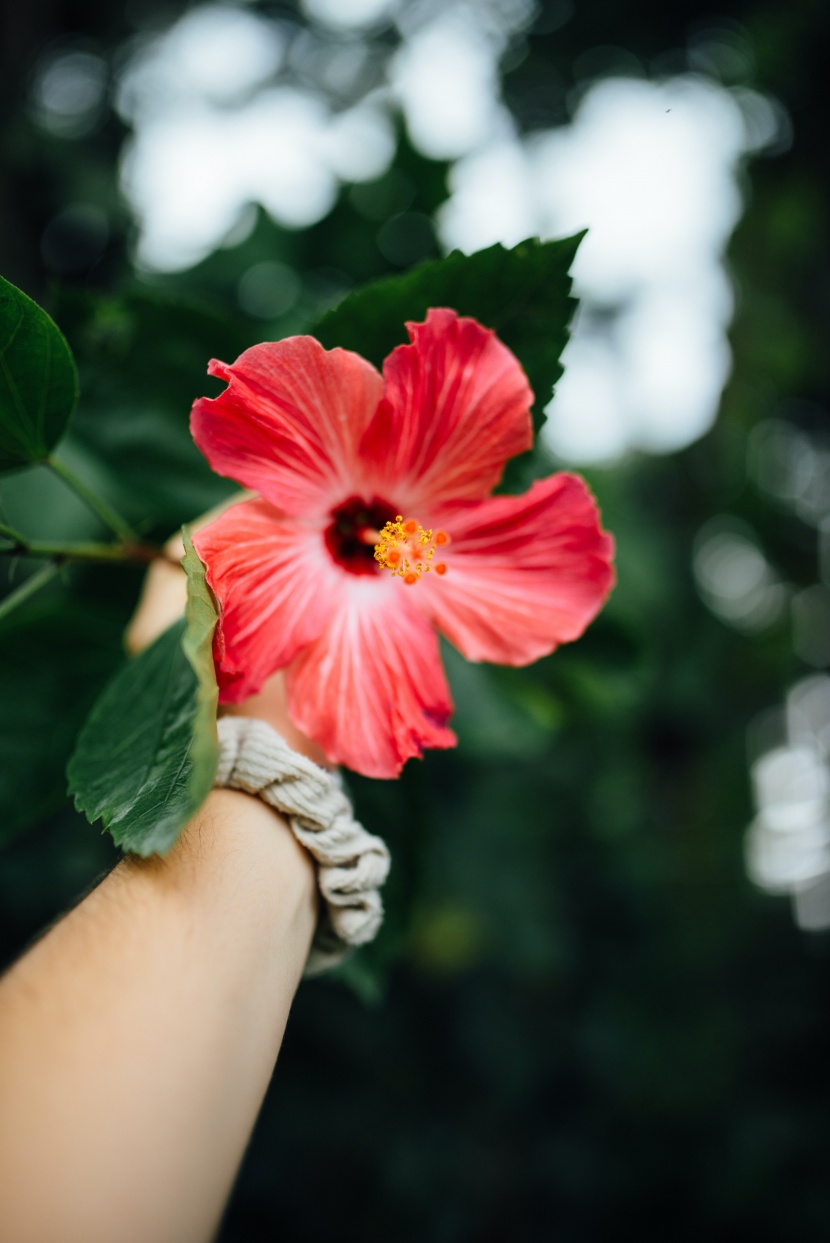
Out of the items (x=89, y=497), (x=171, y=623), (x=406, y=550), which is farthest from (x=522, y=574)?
(x=89, y=497)

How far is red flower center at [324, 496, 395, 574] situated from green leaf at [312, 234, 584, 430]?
14cm

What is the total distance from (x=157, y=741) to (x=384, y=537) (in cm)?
28

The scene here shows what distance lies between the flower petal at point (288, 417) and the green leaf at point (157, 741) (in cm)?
14

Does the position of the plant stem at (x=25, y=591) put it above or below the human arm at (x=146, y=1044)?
above

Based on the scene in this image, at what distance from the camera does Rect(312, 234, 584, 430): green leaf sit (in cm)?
76

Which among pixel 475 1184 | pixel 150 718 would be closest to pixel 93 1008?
pixel 150 718

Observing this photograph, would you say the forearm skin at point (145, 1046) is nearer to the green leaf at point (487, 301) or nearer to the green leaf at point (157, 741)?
the green leaf at point (157, 741)

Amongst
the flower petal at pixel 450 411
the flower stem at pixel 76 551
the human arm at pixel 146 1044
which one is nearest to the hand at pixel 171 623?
the flower stem at pixel 76 551

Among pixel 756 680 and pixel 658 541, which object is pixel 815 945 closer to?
pixel 756 680

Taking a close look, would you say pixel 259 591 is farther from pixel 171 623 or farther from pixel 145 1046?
pixel 145 1046

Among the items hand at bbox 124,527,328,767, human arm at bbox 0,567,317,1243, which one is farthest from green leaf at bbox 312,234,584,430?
human arm at bbox 0,567,317,1243

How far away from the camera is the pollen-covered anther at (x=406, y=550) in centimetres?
81

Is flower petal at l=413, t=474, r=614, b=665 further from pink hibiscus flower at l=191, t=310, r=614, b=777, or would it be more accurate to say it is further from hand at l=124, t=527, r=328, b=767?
hand at l=124, t=527, r=328, b=767

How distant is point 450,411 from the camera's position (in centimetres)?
74
